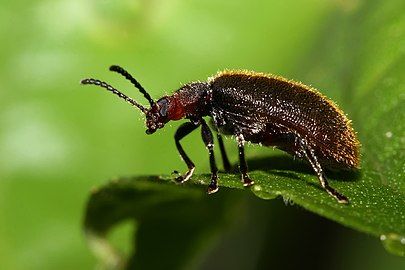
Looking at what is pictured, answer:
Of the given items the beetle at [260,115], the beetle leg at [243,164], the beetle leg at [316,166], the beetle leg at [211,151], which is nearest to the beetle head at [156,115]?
the beetle at [260,115]

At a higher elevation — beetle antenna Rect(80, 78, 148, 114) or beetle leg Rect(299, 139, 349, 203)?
beetle antenna Rect(80, 78, 148, 114)

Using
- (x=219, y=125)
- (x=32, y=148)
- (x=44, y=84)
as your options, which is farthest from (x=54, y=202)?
(x=219, y=125)

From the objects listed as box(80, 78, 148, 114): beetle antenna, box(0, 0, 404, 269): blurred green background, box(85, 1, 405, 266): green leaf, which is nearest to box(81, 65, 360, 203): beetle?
box(80, 78, 148, 114): beetle antenna

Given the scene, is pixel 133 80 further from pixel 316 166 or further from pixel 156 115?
pixel 316 166

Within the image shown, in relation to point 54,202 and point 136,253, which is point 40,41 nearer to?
point 54,202

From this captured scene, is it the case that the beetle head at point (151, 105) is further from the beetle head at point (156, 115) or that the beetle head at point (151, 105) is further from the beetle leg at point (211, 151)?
the beetle leg at point (211, 151)

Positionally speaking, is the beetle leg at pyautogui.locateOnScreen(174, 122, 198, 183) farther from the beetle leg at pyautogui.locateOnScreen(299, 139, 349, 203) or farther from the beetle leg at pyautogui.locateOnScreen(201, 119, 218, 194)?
the beetle leg at pyautogui.locateOnScreen(299, 139, 349, 203)
